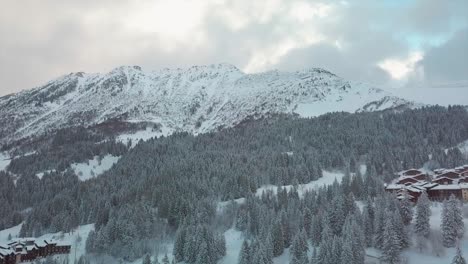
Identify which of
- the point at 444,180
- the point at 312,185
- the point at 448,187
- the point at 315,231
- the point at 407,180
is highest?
the point at 407,180

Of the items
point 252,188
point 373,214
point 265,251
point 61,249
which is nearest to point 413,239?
point 373,214

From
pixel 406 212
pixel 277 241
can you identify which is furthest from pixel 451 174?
pixel 277 241

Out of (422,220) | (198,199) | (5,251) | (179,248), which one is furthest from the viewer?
(198,199)

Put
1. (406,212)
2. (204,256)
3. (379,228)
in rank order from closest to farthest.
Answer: (379,228), (406,212), (204,256)

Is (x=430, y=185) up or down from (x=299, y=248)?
up

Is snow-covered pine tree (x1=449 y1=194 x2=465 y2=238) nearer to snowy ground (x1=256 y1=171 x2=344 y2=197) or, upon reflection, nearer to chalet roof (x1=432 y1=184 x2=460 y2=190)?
chalet roof (x1=432 y1=184 x2=460 y2=190)

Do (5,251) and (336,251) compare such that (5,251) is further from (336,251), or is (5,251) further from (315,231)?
(336,251)

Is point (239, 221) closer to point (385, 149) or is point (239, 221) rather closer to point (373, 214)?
point (373, 214)
